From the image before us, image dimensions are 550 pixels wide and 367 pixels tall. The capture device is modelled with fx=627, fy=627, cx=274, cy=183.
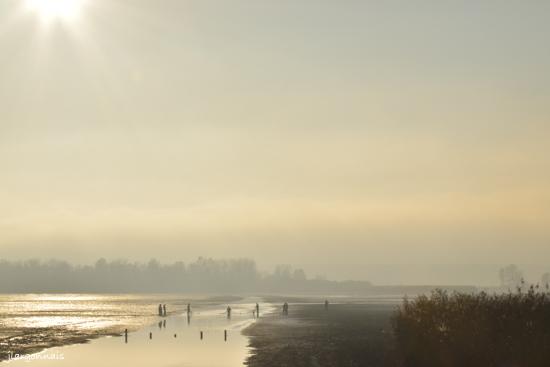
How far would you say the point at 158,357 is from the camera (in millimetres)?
45156

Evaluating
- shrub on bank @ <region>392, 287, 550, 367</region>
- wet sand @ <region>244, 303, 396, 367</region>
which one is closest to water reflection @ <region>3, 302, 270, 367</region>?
wet sand @ <region>244, 303, 396, 367</region>

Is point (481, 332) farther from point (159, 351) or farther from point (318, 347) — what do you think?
point (159, 351)

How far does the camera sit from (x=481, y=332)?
88.9ft

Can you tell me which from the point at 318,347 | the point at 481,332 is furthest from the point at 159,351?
the point at 481,332

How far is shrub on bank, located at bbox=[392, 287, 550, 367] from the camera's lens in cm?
2484

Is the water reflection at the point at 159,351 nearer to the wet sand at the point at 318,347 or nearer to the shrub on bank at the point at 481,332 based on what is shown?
the wet sand at the point at 318,347

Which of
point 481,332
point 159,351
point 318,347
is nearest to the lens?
point 481,332

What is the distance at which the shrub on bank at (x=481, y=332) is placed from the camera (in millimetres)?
24844

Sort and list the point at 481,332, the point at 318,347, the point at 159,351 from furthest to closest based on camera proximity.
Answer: the point at 159,351, the point at 318,347, the point at 481,332

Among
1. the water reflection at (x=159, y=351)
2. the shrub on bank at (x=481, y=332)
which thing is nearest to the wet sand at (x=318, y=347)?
the water reflection at (x=159, y=351)

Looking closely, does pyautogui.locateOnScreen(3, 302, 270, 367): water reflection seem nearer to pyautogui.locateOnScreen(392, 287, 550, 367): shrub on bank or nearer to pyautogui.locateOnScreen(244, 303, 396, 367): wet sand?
pyautogui.locateOnScreen(244, 303, 396, 367): wet sand

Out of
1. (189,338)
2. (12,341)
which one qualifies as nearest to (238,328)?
(189,338)

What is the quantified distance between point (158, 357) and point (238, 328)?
28548 mm

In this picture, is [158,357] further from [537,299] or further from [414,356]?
[537,299]
